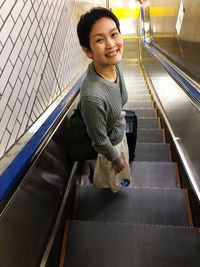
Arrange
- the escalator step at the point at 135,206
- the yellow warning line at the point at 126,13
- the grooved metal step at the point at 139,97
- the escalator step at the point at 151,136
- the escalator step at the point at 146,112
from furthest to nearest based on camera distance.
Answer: the yellow warning line at the point at 126,13 → the grooved metal step at the point at 139,97 → the escalator step at the point at 146,112 → the escalator step at the point at 151,136 → the escalator step at the point at 135,206

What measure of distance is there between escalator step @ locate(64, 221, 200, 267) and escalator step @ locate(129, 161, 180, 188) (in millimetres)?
830

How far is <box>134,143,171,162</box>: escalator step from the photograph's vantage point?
311cm

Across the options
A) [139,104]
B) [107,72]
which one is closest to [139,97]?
[139,104]

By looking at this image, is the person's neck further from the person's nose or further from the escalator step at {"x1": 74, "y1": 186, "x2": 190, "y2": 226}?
the escalator step at {"x1": 74, "y1": 186, "x2": 190, "y2": 226}

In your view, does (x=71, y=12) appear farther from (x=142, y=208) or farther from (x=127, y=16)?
(x=127, y=16)

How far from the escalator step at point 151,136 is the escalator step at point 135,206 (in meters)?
1.49

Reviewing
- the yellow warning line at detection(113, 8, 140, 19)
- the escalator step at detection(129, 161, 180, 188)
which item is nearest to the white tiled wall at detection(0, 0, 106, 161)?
the escalator step at detection(129, 161, 180, 188)

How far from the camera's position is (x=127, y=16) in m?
12.2

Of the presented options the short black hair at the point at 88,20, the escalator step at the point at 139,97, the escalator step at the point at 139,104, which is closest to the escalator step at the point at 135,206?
the short black hair at the point at 88,20

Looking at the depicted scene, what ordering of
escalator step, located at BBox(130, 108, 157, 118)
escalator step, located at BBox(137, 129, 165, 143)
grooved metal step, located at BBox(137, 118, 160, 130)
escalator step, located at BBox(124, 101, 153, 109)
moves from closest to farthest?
escalator step, located at BBox(137, 129, 165, 143), grooved metal step, located at BBox(137, 118, 160, 130), escalator step, located at BBox(130, 108, 157, 118), escalator step, located at BBox(124, 101, 153, 109)

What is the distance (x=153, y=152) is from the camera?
10.4ft

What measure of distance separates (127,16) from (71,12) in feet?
32.9

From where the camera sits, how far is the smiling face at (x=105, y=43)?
55.2 inches

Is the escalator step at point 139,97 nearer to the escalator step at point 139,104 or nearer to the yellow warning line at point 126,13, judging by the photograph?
the escalator step at point 139,104
